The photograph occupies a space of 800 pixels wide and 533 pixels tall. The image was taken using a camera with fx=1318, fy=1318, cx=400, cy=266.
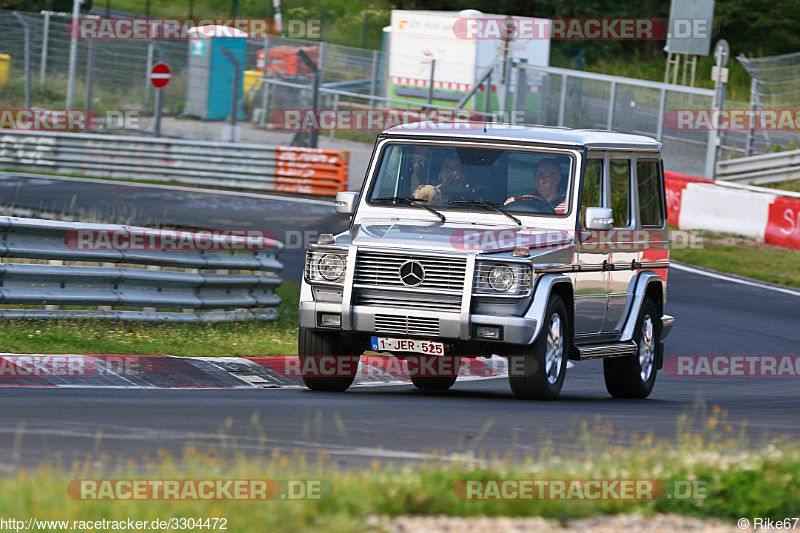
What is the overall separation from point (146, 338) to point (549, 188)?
398 centimetres

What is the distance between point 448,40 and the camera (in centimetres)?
3588

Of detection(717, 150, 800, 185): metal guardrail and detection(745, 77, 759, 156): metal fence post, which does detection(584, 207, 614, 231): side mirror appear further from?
detection(745, 77, 759, 156): metal fence post

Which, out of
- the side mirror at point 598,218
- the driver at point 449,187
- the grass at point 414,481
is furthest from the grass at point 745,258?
the grass at point 414,481

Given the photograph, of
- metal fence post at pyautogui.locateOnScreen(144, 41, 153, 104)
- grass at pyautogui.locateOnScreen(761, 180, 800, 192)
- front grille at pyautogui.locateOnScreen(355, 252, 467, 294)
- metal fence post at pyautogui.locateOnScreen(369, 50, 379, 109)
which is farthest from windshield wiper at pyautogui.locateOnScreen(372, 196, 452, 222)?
metal fence post at pyautogui.locateOnScreen(369, 50, 379, 109)

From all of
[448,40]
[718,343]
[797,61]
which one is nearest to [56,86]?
[448,40]

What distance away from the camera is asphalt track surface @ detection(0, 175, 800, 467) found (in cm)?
659

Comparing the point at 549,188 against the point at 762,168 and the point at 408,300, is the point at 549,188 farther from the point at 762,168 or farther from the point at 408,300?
the point at 762,168

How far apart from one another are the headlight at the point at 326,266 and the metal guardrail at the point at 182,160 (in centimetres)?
1802

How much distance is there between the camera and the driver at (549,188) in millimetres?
10172

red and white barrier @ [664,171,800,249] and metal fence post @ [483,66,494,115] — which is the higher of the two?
metal fence post @ [483,66,494,115]

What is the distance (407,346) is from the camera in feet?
30.5

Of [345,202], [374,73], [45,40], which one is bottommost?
[345,202]

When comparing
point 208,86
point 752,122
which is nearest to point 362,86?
point 208,86

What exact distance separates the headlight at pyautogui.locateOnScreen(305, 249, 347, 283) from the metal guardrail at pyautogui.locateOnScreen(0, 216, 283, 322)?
2.83 metres
